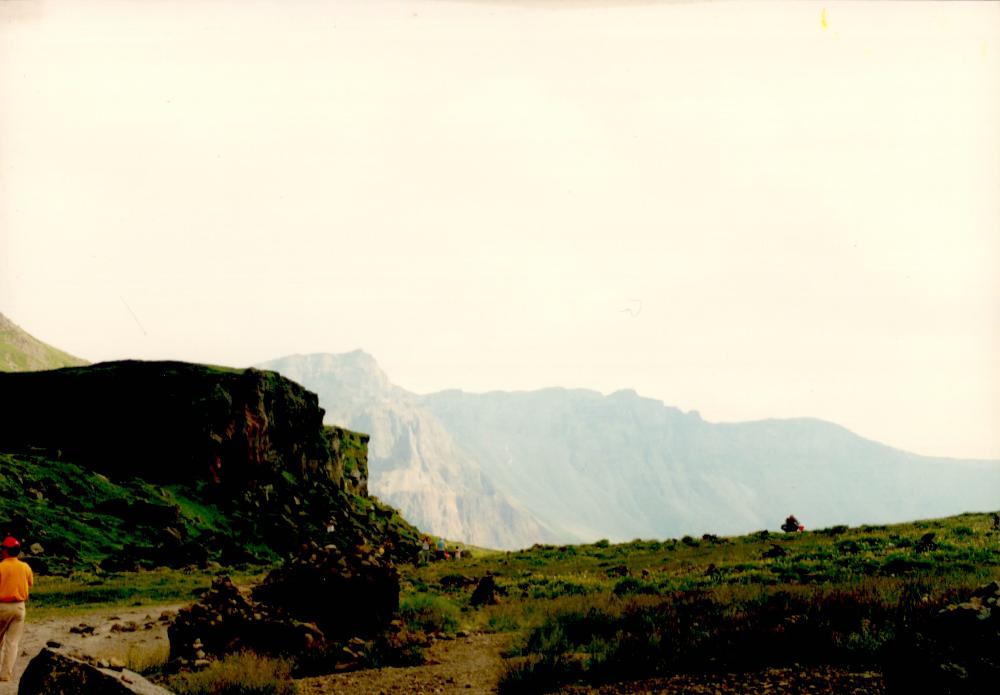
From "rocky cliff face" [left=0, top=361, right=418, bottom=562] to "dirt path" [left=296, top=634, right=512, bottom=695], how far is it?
143ft

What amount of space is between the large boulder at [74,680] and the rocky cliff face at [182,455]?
46533 millimetres

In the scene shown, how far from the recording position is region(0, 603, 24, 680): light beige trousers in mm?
13555

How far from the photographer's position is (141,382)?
74.9m

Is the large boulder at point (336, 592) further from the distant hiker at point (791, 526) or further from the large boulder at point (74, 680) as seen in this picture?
the distant hiker at point (791, 526)

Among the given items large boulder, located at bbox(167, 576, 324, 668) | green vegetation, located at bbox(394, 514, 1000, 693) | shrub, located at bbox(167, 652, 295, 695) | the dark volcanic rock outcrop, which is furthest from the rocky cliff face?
shrub, located at bbox(167, 652, 295, 695)

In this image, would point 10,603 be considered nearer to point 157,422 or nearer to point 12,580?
point 12,580

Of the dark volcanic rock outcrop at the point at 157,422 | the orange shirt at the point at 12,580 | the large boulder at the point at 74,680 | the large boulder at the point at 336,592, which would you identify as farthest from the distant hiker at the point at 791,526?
the dark volcanic rock outcrop at the point at 157,422

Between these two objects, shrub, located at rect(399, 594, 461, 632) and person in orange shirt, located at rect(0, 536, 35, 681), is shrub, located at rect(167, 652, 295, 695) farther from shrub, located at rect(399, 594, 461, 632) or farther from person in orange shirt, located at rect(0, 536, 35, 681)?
shrub, located at rect(399, 594, 461, 632)

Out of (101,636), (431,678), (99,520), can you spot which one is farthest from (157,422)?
(431,678)

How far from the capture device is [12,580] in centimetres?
1398

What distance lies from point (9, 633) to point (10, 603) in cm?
60

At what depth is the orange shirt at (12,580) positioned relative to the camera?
13859mm

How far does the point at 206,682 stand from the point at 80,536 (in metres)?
46.2

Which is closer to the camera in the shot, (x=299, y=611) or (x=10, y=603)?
(x=10, y=603)
